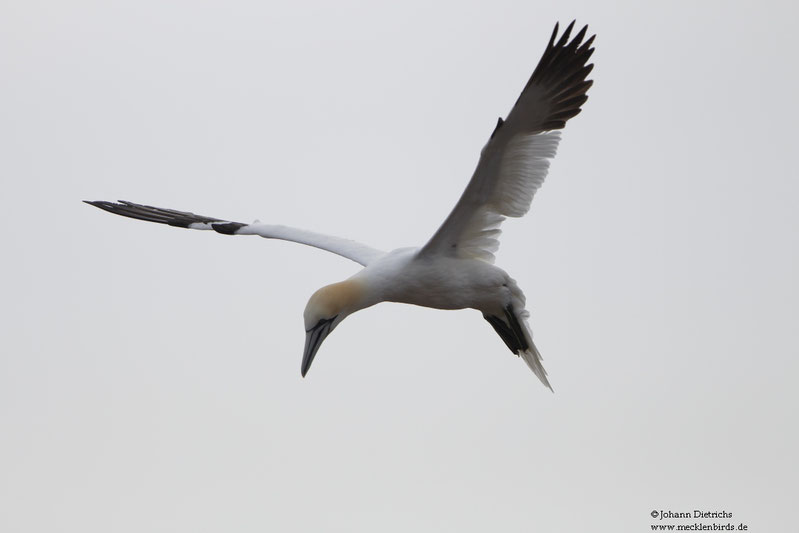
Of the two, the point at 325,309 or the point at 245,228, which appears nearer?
the point at 325,309

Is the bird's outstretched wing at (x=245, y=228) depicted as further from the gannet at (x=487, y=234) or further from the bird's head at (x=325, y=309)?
the bird's head at (x=325, y=309)

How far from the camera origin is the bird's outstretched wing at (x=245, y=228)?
36.1ft

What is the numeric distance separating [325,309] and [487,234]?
5.08 feet

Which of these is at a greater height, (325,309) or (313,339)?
(325,309)

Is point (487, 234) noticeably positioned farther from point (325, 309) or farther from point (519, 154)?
point (325, 309)

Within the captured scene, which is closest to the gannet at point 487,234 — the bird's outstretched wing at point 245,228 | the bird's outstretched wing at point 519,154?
the bird's outstretched wing at point 519,154

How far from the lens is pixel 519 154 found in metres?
9.23

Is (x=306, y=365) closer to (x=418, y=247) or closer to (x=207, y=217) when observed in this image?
(x=418, y=247)

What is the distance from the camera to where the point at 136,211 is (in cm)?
1283

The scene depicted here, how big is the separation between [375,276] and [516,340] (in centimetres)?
174

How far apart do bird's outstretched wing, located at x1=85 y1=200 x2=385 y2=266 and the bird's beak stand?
4.48 feet

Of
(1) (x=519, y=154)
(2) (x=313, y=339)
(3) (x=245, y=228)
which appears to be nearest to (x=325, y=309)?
(2) (x=313, y=339)

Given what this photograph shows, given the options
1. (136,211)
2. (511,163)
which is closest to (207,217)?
(136,211)

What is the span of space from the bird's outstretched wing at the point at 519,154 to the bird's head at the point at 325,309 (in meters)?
0.66
